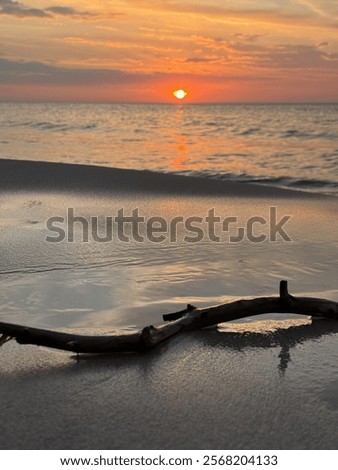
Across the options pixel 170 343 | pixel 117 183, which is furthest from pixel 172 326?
pixel 117 183

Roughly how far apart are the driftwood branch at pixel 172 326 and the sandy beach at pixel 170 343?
0.25ft

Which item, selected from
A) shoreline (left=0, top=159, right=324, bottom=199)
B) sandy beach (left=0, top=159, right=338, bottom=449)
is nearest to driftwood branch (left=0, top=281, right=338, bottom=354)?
sandy beach (left=0, top=159, right=338, bottom=449)

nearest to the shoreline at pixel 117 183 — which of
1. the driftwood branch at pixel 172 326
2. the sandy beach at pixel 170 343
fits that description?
the sandy beach at pixel 170 343

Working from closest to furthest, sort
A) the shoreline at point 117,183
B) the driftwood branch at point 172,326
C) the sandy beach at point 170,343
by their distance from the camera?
the sandy beach at point 170,343, the driftwood branch at point 172,326, the shoreline at point 117,183

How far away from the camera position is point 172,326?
14.7 ft

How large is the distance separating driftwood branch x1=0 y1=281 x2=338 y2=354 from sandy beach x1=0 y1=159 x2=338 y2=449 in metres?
0.08

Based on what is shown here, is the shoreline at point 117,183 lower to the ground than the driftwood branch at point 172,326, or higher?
higher

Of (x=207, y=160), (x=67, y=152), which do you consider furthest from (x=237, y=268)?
(x=67, y=152)

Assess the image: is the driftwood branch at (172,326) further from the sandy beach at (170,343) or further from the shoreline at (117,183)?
the shoreline at (117,183)

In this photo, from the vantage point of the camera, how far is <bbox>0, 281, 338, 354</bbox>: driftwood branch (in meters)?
4.11

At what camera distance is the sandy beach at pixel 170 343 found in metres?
3.34

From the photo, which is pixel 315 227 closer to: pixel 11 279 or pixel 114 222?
pixel 114 222

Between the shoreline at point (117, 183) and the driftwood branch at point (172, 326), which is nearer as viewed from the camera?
the driftwood branch at point (172, 326)
